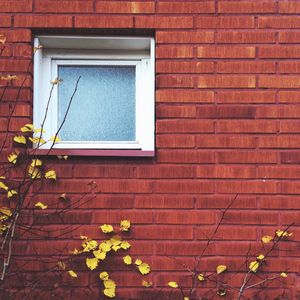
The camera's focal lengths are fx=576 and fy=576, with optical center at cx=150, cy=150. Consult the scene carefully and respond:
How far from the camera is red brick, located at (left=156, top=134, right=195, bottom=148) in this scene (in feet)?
11.6

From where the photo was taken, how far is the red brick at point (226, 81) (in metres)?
3.56

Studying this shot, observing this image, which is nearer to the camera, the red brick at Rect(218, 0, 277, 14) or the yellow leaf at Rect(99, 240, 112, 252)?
the yellow leaf at Rect(99, 240, 112, 252)

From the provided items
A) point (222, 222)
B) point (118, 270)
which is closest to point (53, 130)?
point (118, 270)

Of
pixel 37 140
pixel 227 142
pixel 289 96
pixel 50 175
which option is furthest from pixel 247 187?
pixel 37 140

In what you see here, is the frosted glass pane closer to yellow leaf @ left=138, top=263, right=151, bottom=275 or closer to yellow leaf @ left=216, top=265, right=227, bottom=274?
yellow leaf @ left=138, top=263, right=151, bottom=275

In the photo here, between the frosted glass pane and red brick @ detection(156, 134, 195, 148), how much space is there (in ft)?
→ 0.81

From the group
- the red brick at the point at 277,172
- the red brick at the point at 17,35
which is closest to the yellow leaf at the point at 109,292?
the red brick at the point at 277,172

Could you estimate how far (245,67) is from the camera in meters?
3.57

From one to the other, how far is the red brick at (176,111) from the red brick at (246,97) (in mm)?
178

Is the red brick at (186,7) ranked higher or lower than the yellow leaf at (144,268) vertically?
higher

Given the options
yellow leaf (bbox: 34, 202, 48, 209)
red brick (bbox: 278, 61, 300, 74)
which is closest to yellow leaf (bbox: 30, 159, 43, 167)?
yellow leaf (bbox: 34, 202, 48, 209)

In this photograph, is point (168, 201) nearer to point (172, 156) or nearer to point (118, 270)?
point (172, 156)

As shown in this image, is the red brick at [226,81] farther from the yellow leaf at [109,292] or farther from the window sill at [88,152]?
the yellow leaf at [109,292]

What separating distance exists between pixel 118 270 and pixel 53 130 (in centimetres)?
98
